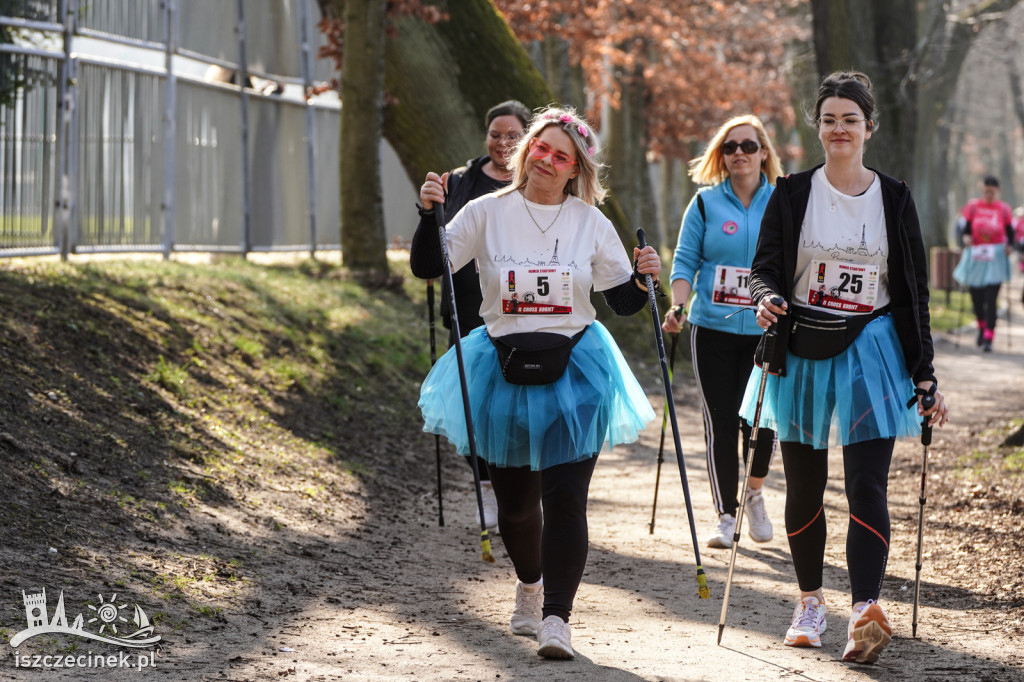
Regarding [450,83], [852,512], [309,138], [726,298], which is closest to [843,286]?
[852,512]

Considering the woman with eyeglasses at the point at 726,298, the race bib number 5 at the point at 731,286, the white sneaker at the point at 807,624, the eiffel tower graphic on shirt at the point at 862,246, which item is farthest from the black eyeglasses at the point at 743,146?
the white sneaker at the point at 807,624

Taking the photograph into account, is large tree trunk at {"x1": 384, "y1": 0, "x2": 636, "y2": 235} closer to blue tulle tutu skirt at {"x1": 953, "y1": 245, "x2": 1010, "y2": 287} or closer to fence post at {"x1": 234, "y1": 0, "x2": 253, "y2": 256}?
fence post at {"x1": 234, "y1": 0, "x2": 253, "y2": 256}

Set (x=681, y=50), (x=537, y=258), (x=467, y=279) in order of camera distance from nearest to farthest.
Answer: (x=537, y=258), (x=467, y=279), (x=681, y=50)

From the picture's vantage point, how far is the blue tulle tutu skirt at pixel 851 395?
524cm

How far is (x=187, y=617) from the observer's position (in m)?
5.46

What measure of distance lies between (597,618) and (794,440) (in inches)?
48.8

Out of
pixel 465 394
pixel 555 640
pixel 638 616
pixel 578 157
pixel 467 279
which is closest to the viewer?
pixel 555 640

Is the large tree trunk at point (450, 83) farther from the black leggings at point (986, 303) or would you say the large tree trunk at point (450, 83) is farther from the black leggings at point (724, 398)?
the black leggings at point (986, 303)

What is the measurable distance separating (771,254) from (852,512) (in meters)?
1.07

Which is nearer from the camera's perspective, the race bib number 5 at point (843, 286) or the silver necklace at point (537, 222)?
the race bib number 5 at point (843, 286)

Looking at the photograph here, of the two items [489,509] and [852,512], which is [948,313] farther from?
[852,512]

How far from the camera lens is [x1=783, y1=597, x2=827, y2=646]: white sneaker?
5387 mm

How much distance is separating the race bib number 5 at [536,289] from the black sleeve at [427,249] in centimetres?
37

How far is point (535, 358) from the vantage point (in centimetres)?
535
